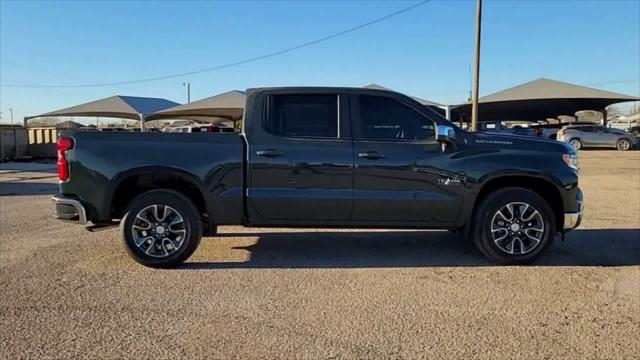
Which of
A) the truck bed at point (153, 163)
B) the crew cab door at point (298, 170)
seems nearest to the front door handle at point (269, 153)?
the crew cab door at point (298, 170)

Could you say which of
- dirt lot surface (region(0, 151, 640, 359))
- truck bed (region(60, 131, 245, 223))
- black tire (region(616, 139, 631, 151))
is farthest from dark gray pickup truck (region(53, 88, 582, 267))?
black tire (region(616, 139, 631, 151))

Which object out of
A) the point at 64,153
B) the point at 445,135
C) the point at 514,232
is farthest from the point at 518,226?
the point at 64,153

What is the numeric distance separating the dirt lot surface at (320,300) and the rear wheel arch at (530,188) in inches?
22.7

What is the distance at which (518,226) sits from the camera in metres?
5.84

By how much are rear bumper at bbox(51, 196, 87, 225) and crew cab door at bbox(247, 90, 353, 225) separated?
1.75 meters

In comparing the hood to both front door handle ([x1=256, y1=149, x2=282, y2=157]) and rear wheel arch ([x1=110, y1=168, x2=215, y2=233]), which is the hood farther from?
rear wheel arch ([x1=110, y1=168, x2=215, y2=233])

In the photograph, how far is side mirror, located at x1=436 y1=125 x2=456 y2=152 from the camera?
5.65m

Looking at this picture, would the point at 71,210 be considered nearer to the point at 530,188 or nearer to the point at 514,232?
the point at 514,232

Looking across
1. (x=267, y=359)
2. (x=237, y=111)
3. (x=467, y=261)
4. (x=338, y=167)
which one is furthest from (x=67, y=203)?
(x=237, y=111)

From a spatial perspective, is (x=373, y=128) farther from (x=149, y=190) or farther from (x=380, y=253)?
(x=149, y=190)

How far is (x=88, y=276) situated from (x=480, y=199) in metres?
4.22

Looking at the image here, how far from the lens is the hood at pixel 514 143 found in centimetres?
585

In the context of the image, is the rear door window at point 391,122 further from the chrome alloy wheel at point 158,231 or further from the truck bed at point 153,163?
the chrome alloy wheel at point 158,231

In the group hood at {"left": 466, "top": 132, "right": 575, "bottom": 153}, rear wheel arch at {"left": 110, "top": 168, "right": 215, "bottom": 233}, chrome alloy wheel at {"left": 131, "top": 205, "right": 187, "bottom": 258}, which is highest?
hood at {"left": 466, "top": 132, "right": 575, "bottom": 153}
